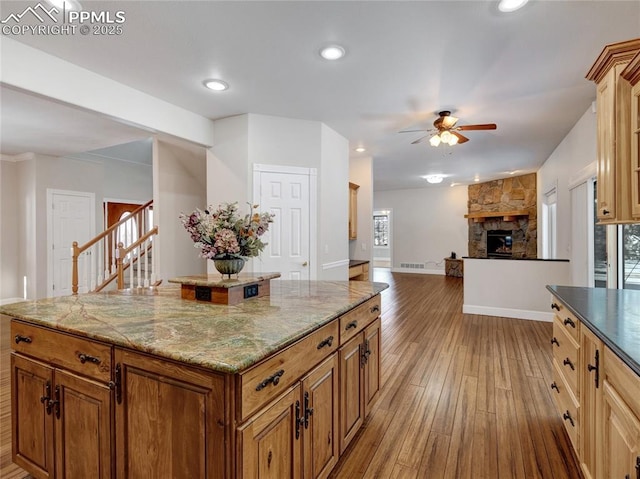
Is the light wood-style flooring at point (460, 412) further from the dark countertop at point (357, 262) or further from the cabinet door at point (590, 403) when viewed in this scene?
the dark countertop at point (357, 262)

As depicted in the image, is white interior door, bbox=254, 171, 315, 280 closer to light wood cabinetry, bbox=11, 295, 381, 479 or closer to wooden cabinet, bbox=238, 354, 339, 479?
light wood cabinetry, bbox=11, 295, 381, 479

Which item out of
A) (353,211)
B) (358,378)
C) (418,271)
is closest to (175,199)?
(353,211)

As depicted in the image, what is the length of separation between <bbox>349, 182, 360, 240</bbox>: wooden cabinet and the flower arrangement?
13.0ft

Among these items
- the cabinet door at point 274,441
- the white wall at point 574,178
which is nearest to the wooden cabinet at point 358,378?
the cabinet door at point 274,441

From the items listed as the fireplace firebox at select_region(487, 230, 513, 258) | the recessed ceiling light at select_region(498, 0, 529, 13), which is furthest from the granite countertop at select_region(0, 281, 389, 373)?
the fireplace firebox at select_region(487, 230, 513, 258)

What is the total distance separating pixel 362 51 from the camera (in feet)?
8.38

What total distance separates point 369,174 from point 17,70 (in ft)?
15.7

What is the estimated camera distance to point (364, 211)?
19.8ft

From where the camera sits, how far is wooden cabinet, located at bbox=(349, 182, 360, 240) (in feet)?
19.2

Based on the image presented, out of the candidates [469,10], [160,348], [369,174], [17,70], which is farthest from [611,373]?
[369,174]

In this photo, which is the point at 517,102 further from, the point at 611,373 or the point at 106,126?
the point at 106,126

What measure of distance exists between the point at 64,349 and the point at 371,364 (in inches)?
68.0

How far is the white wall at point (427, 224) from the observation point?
1002 cm

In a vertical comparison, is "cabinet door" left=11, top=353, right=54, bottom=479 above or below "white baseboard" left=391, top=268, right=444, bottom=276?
above
